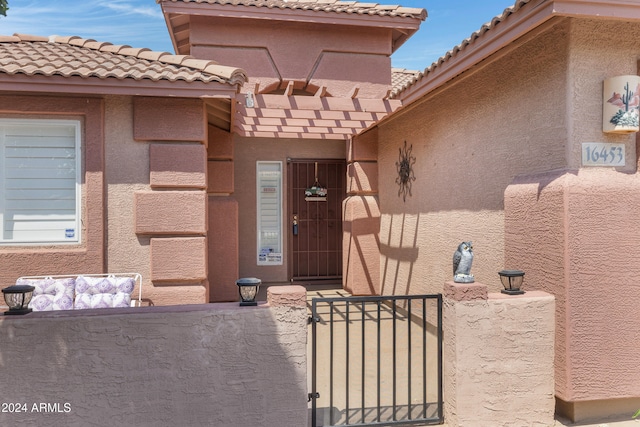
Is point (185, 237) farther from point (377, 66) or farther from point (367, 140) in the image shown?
point (377, 66)

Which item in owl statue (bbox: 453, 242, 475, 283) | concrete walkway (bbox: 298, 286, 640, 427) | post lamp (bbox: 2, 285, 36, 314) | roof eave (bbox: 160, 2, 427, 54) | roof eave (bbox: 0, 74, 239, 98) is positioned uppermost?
roof eave (bbox: 160, 2, 427, 54)

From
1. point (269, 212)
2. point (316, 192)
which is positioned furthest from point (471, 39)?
point (269, 212)

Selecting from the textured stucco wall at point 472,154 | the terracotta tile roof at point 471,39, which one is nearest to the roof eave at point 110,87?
the terracotta tile roof at point 471,39

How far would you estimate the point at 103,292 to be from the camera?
4.73 m

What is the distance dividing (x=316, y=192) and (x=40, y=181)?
5.86 m

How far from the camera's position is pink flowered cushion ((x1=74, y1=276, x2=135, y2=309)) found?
4.57 metres

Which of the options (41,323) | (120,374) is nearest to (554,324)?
(120,374)

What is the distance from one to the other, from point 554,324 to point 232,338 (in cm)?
254

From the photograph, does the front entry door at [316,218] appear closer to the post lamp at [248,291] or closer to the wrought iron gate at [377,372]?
the wrought iron gate at [377,372]

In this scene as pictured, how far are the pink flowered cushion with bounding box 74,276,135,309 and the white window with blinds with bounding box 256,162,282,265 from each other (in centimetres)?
498

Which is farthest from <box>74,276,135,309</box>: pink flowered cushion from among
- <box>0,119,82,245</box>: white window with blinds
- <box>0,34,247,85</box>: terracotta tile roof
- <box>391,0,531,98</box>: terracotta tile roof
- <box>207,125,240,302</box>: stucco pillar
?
<box>391,0,531,98</box>: terracotta tile roof

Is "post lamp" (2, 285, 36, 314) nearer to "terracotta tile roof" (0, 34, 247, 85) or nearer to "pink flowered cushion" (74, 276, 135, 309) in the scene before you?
"pink flowered cushion" (74, 276, 135, 309)

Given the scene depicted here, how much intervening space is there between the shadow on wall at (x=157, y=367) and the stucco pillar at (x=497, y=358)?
1.19m

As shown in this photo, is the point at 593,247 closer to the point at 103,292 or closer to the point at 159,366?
the point at 159,366
